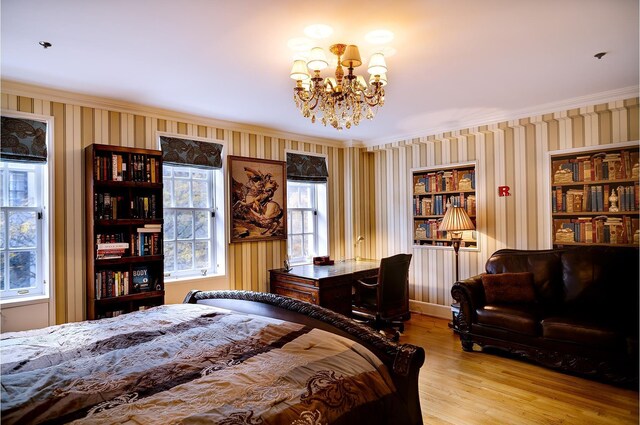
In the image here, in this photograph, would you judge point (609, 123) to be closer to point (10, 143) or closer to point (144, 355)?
point (144, 355)

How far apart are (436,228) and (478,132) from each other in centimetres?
137

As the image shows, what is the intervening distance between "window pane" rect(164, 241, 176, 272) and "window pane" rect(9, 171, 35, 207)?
4.06 ft

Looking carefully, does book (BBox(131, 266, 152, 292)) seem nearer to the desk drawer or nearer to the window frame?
the window frame

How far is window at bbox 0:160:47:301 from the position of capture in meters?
3.04

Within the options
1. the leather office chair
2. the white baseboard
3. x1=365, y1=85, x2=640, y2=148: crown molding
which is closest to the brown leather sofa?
the leather office chair

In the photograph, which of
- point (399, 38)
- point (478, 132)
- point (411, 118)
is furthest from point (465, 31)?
point (478, 132)

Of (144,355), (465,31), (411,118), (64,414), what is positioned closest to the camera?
(64,414)

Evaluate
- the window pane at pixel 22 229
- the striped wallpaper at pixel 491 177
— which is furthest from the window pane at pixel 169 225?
the striped wallpaper at pixel 491 177

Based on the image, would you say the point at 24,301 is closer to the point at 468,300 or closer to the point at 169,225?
the point at 169,225

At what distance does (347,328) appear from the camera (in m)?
1.92

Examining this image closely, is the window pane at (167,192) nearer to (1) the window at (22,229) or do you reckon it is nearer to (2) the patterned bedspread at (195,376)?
(1) the window at (22,229)

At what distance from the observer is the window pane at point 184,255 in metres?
4.04

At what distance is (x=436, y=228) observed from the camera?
504cm

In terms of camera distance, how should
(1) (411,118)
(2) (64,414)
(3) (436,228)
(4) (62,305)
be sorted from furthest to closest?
(3) (436,228), (1) (411,118), (4) (62,305), (2) (64,414)
